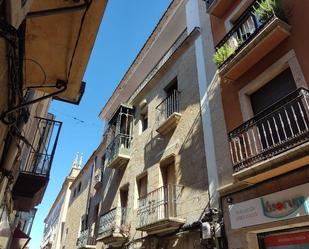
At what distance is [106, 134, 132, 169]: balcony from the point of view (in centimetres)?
1262

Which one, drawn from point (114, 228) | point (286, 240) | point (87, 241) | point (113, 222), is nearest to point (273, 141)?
point (286, 240)

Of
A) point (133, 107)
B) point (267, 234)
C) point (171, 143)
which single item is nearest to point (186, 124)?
point (171, 143)

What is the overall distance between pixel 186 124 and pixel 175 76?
9.01 feet

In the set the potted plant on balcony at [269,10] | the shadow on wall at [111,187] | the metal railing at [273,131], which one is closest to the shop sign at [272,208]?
the metal railing at [273,131]

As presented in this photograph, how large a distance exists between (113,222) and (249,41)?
8.44 meters

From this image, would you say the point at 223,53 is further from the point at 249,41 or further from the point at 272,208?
the point at 272,208

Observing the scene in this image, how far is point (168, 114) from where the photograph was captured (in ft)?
34.1

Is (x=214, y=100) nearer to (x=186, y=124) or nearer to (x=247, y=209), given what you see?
(x=186, y=124)

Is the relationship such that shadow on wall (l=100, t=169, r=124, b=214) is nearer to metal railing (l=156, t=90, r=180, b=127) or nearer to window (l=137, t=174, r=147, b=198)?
window (l=137, t=174, r=147, b=198)

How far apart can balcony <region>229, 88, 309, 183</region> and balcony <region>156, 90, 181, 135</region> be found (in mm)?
3360

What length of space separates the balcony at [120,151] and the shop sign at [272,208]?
23.6 feet

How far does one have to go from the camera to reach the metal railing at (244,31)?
6.74 m

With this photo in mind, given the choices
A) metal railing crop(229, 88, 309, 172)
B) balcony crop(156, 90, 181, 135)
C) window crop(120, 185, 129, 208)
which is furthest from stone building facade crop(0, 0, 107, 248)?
window crop(120, 185, 129, 208)

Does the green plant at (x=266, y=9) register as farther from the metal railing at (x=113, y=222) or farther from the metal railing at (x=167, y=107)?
the metal railing at (x=113, y=222)
